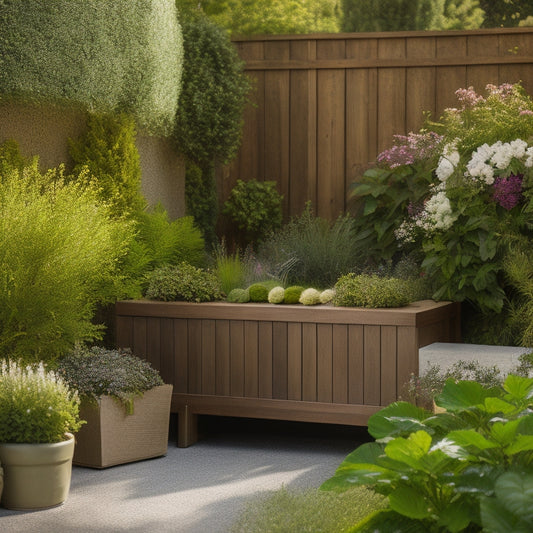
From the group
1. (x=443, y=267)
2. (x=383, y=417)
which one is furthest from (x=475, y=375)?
(x=383, y=417)

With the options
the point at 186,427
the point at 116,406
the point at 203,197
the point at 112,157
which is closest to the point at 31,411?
the point at 116,406

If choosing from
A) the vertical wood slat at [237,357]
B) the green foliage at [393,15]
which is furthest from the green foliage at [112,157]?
the green foliage at [393,15]

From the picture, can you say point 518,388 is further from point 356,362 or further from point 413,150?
point 413,150

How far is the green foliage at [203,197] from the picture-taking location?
24.9ft

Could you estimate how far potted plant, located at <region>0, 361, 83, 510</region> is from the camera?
4273 millimetres

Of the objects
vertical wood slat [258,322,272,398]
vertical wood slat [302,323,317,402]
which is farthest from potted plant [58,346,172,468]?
vertical wood slat [302,323,317,402]

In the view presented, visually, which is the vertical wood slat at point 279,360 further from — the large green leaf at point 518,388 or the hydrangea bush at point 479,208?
the large green leaf at point 518,388

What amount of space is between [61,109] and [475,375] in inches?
123

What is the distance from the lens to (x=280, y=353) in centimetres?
561

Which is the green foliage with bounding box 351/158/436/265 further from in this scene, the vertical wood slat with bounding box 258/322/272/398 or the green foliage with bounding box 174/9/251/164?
the vertical wood slat with bounding box 258/322/272/398

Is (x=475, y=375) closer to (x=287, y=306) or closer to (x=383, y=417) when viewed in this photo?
(x=287, y=306)

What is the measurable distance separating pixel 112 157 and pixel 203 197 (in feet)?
5.03

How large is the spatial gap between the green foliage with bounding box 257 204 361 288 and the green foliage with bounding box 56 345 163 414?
1.42 metres

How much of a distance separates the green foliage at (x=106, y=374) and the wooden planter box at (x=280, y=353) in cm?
43
